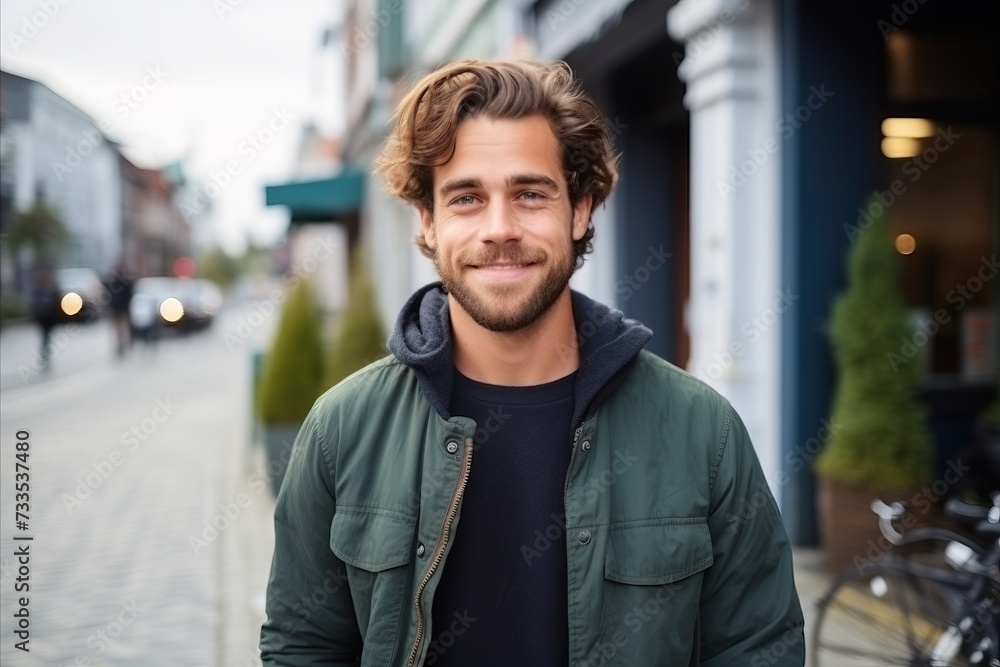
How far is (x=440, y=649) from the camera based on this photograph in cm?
179

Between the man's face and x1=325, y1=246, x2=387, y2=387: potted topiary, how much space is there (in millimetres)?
5836

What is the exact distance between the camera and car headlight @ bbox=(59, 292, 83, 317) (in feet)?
73.5

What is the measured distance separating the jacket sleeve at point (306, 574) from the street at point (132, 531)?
5.89 ft

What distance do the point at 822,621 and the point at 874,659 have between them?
250 mm

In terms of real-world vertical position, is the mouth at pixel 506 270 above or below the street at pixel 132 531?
above

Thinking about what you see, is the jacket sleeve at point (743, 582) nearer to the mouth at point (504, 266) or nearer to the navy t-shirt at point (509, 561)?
the navy t-shirt at point (509, 561)

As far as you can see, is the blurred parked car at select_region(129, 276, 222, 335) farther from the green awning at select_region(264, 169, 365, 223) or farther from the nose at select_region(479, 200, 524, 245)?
the nose at select_region(479, 200, 524, 245)

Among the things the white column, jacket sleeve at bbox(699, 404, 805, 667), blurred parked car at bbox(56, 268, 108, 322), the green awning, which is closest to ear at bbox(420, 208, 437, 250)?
jacket sleeve at bbox(699, 404, 805, 667)

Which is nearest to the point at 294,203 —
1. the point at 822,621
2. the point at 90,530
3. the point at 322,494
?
the point at 90,530

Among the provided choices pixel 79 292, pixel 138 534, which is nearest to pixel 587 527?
pixel 138 534

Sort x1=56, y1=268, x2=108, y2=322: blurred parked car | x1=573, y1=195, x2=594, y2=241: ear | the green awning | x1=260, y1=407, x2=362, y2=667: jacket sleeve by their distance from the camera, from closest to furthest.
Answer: x1=260, y1=407, x2=362, y2=667: jacket sleeve < x1=573, y1=195, x2=594, y2=241: ear < the green awning < x1=56, y1=268, x2=108, y2=322: blurred parked car

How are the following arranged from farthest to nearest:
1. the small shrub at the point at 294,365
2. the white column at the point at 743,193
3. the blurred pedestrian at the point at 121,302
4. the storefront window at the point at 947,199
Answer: the blurred pedestrian at the point at 121,302 → the small shrub at the point at 294,365 → the storefront window at the point at 947,199 → the white column at the point at 743,193

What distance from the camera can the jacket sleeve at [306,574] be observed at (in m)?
1.82

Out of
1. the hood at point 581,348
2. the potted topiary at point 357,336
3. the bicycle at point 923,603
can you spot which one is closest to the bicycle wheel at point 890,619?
the bicycle at point 923,603
